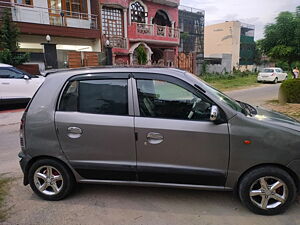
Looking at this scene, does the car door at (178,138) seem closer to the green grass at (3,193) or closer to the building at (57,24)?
the green grass at (3,193)

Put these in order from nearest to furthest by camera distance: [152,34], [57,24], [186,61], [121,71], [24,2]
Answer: [121,71] → [24,2] → [57,24] → [152,34] → [186,61]

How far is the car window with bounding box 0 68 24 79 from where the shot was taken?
8.70 metres

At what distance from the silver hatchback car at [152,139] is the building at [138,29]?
50.5 feet

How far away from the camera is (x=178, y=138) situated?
2.66 m

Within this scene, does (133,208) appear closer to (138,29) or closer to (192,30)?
(138,29)

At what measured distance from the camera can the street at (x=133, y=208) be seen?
263 cm

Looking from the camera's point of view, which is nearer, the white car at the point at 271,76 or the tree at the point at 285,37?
the tree at the point at 285,37

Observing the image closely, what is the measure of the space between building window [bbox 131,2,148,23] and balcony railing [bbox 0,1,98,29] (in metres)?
4.28

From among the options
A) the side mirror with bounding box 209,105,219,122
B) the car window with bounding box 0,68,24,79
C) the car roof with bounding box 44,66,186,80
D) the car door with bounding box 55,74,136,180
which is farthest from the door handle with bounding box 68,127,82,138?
the car window with bounding box 0,68,24,79

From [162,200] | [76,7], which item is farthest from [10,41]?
[162,200]

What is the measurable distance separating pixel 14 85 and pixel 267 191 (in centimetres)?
923

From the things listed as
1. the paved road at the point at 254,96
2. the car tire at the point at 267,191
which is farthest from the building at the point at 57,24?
the car tire at the point at 267,191

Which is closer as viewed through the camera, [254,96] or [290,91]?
[290,91]

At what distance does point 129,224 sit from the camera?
2576mm
